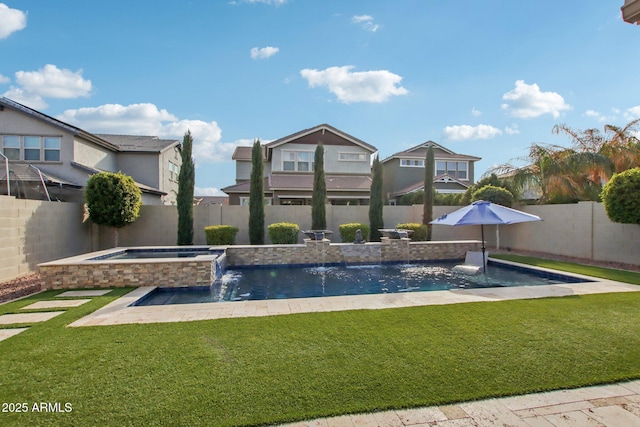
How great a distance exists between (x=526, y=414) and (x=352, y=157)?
21.8m

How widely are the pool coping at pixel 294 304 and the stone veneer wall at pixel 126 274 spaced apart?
513 millimetres

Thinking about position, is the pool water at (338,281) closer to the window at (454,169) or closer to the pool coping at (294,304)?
the pool coping at (294,304)

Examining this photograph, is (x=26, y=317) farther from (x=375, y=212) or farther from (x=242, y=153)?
(x=242, y=153)

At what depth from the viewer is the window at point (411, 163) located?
26.5m

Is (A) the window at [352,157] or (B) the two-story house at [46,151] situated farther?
(A) the window at [352,157]

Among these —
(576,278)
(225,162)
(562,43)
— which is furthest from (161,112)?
(576,278)

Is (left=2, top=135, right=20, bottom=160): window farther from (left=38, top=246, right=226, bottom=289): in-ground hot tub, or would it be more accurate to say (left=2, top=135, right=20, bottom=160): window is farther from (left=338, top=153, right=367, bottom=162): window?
(left=338, top=153, right=367, bottom=162): window

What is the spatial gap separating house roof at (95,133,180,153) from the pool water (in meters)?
13.7

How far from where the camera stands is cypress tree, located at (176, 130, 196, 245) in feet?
46.0

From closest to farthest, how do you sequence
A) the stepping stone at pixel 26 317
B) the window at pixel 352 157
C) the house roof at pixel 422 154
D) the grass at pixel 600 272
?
the stepping stone at pixel 26 317, the grass at pixel 600 272, the window at pixel 352 157, the house roof at pixel 422 154

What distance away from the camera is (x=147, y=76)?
1232 cm

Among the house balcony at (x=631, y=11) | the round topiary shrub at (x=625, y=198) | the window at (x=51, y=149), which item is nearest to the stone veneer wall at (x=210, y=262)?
the round topiary shrub at (x=625, y=198)

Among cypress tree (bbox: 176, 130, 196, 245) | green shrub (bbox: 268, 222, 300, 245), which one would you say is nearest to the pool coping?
green shrub (bbox: 268, 222, 300, 245)

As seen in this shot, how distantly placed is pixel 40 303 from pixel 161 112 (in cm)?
1234
